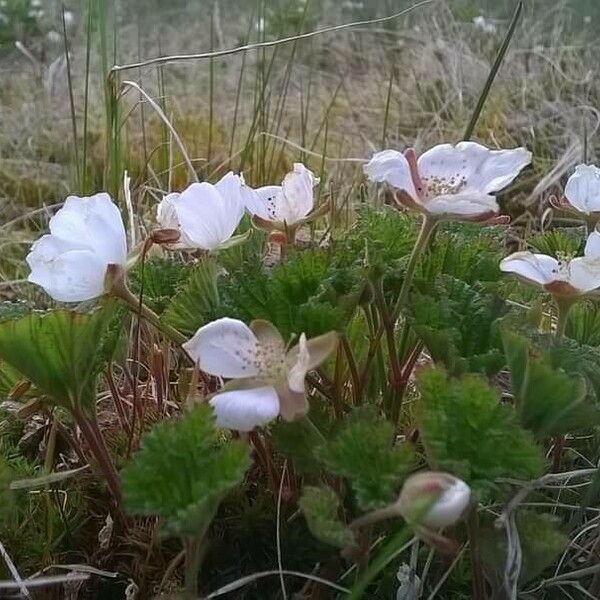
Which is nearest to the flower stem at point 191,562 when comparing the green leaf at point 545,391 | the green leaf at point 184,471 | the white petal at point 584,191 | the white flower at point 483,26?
the green leaf at point 184,471

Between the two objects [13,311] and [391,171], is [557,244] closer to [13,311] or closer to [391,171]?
[391,171]

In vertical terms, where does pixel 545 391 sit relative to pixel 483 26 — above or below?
above

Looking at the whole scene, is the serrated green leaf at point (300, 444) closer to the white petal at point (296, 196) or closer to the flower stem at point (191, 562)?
the flower stem at point (191, 562)

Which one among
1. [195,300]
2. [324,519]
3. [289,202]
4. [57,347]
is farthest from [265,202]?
[324,519]

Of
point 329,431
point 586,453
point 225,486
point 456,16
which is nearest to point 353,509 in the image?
point 329,431

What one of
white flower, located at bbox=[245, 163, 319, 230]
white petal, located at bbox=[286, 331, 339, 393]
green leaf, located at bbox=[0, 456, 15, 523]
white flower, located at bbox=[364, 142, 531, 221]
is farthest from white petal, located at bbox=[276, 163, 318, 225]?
green leaf, located at bbox=[0, 456, 15, 523]

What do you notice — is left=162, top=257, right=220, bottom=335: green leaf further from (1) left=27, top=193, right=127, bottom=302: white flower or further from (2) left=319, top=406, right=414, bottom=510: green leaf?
(2) left=319, top=406, right=414, bottom=510: green leaf

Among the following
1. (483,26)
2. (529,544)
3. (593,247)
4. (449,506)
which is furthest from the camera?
(483,26)
